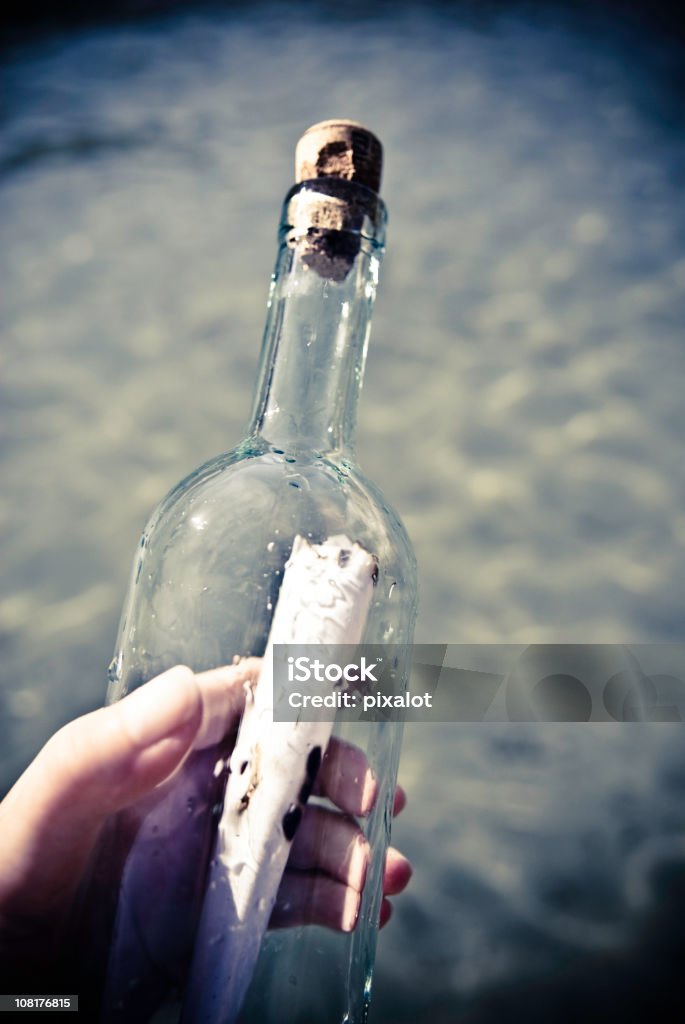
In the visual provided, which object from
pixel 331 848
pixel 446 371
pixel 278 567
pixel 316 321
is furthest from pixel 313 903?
pixel 446 371

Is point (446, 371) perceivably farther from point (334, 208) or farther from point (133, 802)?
point (133, 802)

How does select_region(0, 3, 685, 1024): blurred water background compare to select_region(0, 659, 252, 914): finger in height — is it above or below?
above

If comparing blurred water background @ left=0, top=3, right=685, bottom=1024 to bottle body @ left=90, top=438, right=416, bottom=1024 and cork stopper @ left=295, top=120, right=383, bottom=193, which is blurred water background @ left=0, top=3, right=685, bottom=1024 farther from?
cork stopper @ left=295, top=120, right=383, bottom=193

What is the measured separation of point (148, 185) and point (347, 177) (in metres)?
0.53

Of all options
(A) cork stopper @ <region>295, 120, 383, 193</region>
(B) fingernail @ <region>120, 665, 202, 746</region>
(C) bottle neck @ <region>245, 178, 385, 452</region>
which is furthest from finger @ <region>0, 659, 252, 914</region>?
(A) cork stopper @ <region>295, 120, 383, 193</region>

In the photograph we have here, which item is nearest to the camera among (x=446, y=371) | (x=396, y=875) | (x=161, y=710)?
(x=161, y=710)

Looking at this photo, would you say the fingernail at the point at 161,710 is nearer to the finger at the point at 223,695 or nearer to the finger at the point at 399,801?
the finger at the point at 223,695

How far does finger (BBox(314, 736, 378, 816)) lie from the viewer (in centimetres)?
33

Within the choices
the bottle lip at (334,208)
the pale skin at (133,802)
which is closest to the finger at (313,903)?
the pale skin at (133,802)

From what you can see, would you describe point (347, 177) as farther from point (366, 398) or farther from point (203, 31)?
point (203, 31)

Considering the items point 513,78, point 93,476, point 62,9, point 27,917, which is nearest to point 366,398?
point 93,476

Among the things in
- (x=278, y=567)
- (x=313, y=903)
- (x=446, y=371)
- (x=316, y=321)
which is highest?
(x=446, y=371)

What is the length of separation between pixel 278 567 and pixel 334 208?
0.18m

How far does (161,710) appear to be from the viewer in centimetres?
29
